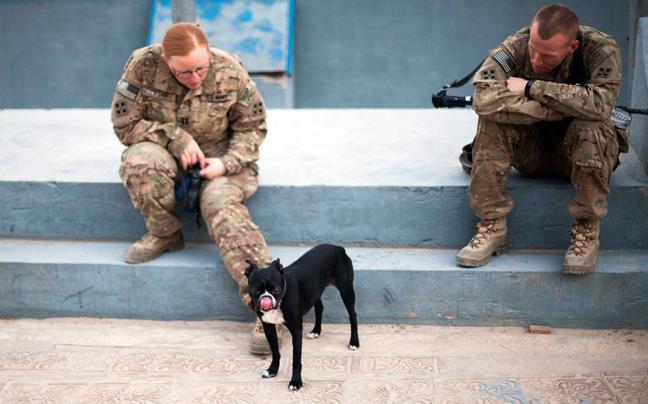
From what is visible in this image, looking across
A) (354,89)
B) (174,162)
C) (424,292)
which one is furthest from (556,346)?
(354,89)

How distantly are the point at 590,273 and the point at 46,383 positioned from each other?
2453 mm

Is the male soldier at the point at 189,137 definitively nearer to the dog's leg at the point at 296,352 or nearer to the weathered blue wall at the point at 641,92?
the dog's leg at the point at 296,352

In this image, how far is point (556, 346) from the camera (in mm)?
2934

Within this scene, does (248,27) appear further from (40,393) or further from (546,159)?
(40,393)

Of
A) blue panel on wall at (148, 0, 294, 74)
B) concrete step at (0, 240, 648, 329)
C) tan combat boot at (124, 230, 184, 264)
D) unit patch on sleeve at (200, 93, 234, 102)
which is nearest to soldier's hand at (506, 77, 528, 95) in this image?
concrete step at (0, 240, 648, 329)

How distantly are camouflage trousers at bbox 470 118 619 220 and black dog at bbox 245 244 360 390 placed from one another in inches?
31.1

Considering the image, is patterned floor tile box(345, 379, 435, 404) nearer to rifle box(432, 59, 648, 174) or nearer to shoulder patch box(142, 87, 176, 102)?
rifle box(432, 59, 648, 174)

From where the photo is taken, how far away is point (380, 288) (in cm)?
316

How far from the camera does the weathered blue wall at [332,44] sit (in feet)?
23.0

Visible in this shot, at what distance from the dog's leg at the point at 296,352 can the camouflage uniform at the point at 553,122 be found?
1.13m

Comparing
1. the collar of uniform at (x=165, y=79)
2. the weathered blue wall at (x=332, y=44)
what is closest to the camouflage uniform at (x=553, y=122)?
the collar of uniform at (x=165, y=79)

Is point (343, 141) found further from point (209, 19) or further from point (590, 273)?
point (209, 19)

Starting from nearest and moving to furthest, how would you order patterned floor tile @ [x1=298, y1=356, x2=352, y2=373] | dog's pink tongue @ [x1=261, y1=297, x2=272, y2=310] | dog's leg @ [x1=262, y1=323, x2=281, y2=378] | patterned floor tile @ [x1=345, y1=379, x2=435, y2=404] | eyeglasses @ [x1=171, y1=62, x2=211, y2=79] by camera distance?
1. dog's pink tongue @ [x1=261, y1=297, x2=272, y2=310]
2. patterned floor tile @ [x1=345, y1=379, x2=435, y2=404]
3. dog's leg @ [x1=262, y1=323, x2=281, y2=378]
4. patterned floor tile @ [x1=298, y1=356, x2=352, y2=373]
5. eyeglasses @ [x1=171, y1=62, x2=211, y2=79]

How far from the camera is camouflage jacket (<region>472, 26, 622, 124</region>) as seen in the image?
9.36 feet
